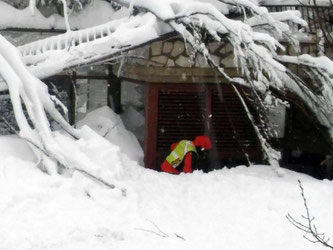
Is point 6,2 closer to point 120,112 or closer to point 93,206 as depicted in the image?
point 120,112

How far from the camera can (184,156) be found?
9.25 meters

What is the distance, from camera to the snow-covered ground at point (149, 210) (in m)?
5.78

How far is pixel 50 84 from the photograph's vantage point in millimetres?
10797

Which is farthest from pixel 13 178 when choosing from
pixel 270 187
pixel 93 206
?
pixel 270 187

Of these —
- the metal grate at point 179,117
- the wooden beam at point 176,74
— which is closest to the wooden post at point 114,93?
the wooden beam at point 176,74

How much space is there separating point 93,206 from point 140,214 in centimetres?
59

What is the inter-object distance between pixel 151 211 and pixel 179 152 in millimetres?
2710

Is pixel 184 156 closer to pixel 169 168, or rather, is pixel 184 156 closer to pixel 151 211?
pixel 169 168

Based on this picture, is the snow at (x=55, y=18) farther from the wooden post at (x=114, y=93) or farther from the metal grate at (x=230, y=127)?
the metal grate at (x=230, y=127)

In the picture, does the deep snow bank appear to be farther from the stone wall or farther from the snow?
the snow

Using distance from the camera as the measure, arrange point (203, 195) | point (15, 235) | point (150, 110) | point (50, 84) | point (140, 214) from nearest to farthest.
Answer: point (15, 235) < point (140, 214) < point (203, 195) < point (150, 110) < point (50, 84)

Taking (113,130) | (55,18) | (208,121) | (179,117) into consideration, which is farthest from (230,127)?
(55,18)

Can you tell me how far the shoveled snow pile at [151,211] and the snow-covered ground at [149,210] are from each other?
11 millimetres

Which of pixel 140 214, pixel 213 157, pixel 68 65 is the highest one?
pixel 68 65
